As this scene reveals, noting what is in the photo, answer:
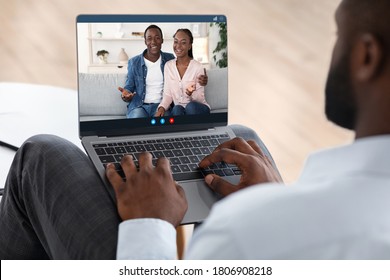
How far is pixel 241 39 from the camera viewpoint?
155 inches

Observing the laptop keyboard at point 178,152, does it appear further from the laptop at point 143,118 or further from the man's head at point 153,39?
the man's head at point 153,39

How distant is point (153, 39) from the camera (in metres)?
1.33

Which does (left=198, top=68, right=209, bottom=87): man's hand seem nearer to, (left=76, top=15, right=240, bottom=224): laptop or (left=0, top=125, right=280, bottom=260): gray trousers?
(left=76, top=15, right=240, bottom=224): laptop

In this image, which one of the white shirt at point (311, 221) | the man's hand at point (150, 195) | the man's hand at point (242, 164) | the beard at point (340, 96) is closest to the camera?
the white shirt at point (311, 221)

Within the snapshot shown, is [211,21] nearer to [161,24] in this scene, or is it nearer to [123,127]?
[161,24]

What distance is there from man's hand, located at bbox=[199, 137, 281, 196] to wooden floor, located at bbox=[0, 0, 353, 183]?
1.38 metres

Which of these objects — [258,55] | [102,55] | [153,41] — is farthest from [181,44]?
[258,55]

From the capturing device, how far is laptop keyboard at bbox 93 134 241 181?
1.22 metres

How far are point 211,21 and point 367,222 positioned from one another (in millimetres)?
846

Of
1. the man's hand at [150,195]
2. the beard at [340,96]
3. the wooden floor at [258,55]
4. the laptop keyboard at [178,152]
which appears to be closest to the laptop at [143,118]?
the laptop keyboard at [178,152]

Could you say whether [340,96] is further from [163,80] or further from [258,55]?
[258,55]

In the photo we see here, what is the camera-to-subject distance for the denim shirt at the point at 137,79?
1306 millimetres

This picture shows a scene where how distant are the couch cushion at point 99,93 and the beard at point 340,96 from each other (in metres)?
0.57

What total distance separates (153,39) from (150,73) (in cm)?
7
